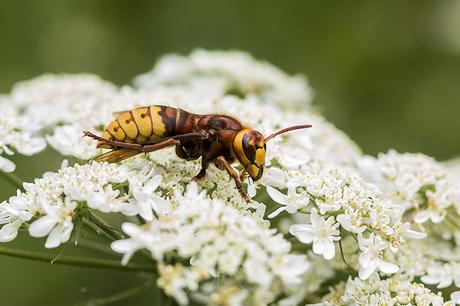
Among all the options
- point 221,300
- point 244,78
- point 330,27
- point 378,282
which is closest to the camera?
point 221,300

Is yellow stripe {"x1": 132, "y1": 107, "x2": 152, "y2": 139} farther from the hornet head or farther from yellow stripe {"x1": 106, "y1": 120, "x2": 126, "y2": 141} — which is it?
the hornet head

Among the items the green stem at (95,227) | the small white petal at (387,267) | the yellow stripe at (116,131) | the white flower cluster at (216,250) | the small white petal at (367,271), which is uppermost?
the yellow stripe at (116,131)

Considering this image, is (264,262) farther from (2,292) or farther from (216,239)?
(2,292)

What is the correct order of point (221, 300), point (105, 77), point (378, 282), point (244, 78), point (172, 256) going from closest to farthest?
point (221, 300)
point (172, 256)
point (378, 282)
point (244, 78)
point (105, 77)

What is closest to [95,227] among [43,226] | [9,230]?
[43,226]

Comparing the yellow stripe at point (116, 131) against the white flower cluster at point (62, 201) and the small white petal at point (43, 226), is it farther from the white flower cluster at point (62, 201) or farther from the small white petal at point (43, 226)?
the small white petal at point (43, 226)

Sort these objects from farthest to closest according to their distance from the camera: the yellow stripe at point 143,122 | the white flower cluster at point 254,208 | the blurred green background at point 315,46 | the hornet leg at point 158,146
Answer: the blurred green background at point 315,46
the yellow stripe at point 143,122
the hornet leg at point 158,146
the white flower cluster at point 254,208

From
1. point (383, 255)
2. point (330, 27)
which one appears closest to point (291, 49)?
point (330, 27)

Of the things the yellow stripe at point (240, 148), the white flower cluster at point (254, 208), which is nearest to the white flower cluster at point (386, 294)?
the white flower cluster at point (254, 208)

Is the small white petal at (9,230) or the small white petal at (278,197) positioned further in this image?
the small white petal at (278,197)
